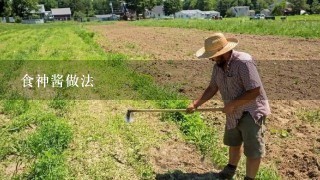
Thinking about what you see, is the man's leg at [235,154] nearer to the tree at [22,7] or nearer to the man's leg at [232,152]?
the man's leg at [232,152]

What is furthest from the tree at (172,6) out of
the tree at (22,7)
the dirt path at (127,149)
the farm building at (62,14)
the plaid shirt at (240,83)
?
the plaid shirt at (240,83)

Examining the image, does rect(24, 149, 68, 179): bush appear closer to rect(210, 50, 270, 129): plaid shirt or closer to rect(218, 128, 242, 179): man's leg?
rect(218, 128, 242, 179): man's leg

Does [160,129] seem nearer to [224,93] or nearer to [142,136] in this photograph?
[142,136]

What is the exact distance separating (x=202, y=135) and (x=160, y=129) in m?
0.87

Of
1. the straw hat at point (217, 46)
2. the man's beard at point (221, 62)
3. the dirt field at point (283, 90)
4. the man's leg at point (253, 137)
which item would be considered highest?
the straw hat at point (217, 46)

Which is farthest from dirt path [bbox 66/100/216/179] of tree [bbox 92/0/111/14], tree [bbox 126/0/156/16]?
tree [bbox 92/0/111/14]

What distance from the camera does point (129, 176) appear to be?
4.91 meters

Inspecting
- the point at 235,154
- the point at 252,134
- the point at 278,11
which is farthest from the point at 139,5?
the point at 252,134

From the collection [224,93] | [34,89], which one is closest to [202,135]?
[224,93]

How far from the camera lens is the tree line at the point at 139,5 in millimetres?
89912

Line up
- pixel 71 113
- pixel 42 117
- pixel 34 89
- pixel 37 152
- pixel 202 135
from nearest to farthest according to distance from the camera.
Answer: pixel 37 152
pixel 202 135
pixel 42 117
pixel 71 113
pixel 34 89

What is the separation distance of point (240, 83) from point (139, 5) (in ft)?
323

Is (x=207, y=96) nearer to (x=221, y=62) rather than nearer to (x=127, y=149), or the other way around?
(x=221, y=62)

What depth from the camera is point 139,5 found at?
327 ft
